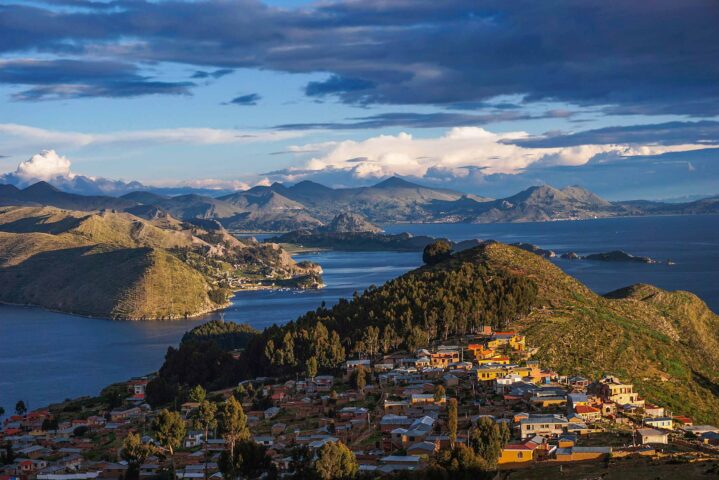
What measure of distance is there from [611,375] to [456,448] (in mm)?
24624

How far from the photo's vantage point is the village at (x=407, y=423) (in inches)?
1585

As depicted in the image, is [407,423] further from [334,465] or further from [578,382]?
[578,382]

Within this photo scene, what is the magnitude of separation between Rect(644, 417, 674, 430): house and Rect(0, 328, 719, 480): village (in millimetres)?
83

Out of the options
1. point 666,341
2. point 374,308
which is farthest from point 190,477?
point 666,341

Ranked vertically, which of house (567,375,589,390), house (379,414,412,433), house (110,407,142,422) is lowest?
house (110,407,142,422)

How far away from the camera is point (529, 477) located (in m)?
35.9

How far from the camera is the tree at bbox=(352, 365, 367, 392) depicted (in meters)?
55.1

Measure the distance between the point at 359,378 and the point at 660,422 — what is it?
18511 millimetres

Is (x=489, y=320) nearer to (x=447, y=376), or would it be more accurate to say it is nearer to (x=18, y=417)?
(x=447, y=376)

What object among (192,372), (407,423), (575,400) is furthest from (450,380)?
(192,372)

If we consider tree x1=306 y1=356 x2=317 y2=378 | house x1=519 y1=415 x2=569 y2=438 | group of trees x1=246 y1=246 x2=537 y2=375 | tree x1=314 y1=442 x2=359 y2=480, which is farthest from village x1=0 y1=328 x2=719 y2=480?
group of trees x1=246 y1=246 x2=537 y2=375

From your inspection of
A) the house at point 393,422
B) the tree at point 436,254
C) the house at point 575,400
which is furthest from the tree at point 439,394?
the tree at point 436,254

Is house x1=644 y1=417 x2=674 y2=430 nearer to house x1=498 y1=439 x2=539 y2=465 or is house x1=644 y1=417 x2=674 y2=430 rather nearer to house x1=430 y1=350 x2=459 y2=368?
house x1=498 y1=439 x2=539 y2=465

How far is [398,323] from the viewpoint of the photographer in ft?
230
